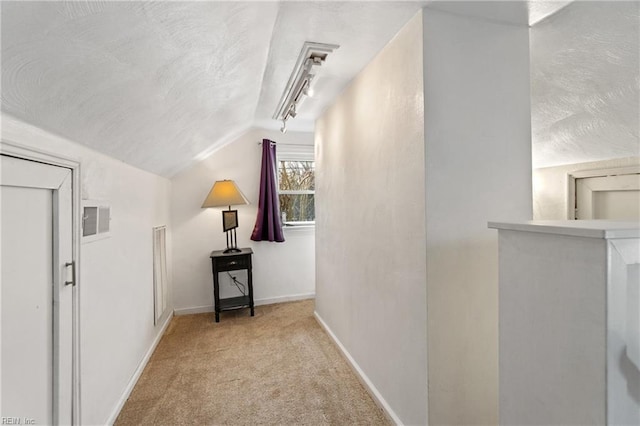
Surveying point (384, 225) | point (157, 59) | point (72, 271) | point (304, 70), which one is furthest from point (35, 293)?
point (304, 70)

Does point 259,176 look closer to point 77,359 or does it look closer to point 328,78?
point 328,78

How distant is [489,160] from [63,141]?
196 cm

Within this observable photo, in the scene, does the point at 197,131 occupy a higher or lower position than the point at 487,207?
higher

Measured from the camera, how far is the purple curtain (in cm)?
368

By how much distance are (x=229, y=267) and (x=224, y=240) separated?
0.50 m

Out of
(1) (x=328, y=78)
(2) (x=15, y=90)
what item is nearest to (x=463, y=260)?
(1) (x=328, y=78)


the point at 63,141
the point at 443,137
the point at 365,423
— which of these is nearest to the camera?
the point at 63,141

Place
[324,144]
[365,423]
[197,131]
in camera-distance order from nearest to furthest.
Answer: [365,423] < [197,131] < [324,144]

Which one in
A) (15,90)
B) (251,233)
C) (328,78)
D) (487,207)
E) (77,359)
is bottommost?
(77,359)

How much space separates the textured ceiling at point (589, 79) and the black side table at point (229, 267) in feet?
9.67

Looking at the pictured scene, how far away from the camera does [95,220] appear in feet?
5.14

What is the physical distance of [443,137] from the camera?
55.2 inches

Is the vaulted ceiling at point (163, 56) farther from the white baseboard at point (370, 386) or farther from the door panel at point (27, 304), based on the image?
the white baseboard at point (370, 386)

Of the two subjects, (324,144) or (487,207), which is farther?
(324,144)
